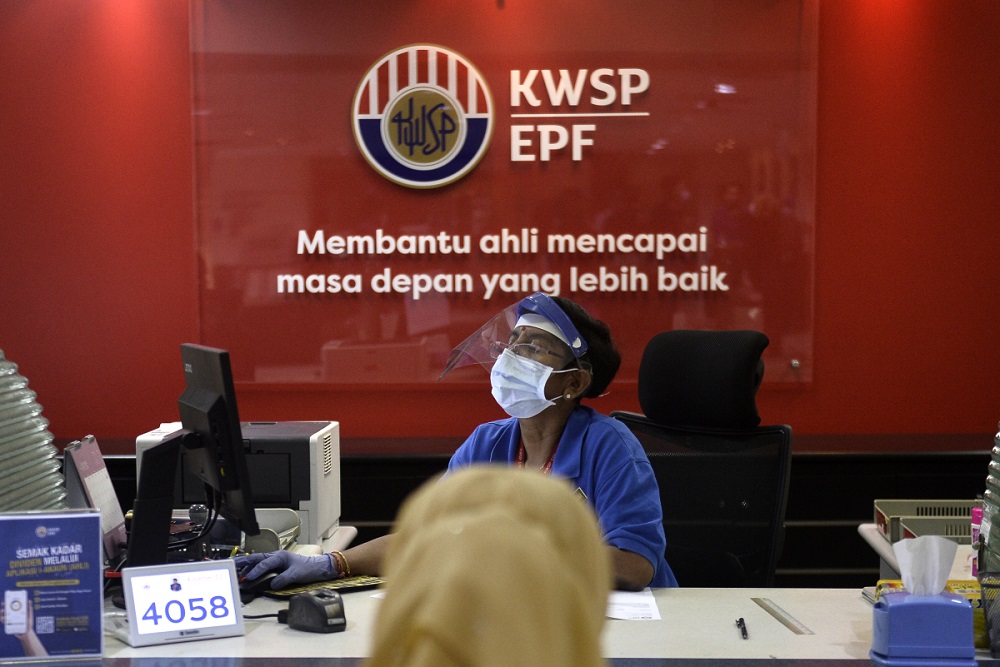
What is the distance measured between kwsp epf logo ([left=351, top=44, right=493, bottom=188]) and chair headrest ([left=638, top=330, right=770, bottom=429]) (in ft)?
5.47

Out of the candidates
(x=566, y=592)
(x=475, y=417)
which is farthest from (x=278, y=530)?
(x=566, y=592)

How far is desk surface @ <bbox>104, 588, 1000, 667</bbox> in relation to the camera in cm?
180

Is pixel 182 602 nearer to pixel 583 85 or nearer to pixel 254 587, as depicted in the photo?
pixel 254 587

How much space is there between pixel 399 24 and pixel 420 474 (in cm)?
182

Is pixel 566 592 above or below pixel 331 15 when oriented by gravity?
below

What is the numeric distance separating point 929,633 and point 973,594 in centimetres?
27

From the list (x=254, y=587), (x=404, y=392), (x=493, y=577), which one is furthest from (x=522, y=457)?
(x=493, y=577)

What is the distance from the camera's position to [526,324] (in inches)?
106

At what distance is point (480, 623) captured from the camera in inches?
22.4

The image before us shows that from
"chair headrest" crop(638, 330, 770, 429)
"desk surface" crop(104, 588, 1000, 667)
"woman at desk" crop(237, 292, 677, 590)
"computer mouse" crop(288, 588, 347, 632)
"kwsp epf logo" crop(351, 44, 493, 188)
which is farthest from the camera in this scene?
"kwsp epf logo" crop(351, 44, 493, 188)

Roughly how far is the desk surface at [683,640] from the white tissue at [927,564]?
173 millimetres

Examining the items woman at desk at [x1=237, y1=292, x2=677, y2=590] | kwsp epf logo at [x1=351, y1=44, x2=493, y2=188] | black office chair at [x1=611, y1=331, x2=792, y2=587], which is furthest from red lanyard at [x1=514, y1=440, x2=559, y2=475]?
kwsp epf logo at [x1=351, y1=44, x2=493, y2=188]

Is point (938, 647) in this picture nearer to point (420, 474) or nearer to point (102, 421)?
point (420, 474)

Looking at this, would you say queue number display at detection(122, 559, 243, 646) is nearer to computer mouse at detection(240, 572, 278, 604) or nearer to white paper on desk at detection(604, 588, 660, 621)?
computer mouse at detection(240, 572, 278, 604)
